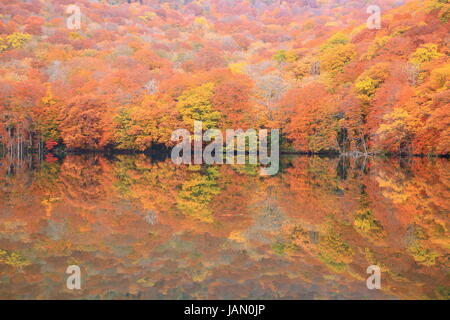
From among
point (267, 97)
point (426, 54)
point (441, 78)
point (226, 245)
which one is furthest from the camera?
point (267, 97)

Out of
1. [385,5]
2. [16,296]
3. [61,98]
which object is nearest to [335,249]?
[16,296]

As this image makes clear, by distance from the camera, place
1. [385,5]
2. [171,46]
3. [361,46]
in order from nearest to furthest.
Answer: [361,46], [171,46], [385,5]

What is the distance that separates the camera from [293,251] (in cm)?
618

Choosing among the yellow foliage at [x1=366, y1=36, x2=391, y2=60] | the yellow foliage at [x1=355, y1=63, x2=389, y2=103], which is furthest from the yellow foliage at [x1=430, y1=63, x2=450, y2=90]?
the yellow foliage at [x1=366, y1=36, x2=391, y2=60]

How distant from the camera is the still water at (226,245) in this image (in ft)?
15.7

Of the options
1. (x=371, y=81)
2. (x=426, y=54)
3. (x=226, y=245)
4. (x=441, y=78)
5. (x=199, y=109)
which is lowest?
(x=226, y=245)

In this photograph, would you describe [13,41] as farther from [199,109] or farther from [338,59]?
[338,59]

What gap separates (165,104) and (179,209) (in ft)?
118

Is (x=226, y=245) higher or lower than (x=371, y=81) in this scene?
lower

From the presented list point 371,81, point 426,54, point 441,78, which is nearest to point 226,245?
point 441,78

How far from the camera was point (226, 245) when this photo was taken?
6.55 meters

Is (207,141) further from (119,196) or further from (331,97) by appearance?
(119,196)

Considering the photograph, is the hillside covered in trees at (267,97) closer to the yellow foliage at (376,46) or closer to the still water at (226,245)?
the yellow foliage at (376,46)

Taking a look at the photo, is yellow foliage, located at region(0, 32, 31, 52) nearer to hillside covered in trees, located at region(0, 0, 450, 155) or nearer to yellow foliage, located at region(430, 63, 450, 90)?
hillside covered in trees, located at region(0, 0, 450, 155)
